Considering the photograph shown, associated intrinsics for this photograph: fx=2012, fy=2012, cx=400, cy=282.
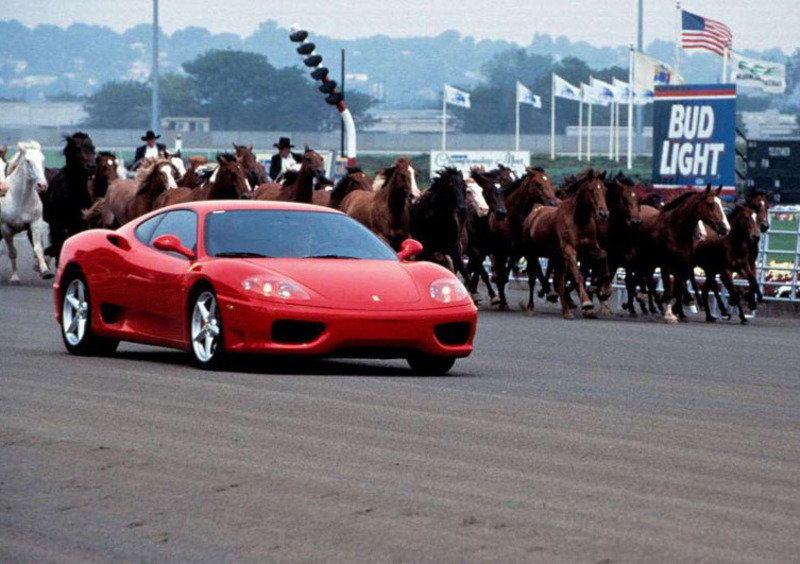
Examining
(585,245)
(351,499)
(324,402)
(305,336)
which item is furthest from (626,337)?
(351,499)

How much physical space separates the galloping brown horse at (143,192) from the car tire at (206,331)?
50.2 feet

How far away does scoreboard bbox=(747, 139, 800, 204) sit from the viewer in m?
45.7

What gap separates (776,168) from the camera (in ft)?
151

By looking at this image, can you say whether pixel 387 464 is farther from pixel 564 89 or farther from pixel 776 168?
pixel 564 89

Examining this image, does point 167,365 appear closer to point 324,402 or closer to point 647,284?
point 324,402

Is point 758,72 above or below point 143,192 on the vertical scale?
above

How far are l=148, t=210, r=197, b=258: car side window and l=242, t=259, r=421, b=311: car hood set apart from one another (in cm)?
87

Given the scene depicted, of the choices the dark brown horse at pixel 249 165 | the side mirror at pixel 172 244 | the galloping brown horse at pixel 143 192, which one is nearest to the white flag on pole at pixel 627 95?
the galloping brown horse at pixel 143 192

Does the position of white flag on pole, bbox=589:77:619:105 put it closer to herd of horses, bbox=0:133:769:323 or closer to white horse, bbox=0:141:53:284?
herd of horses, bbox=0:133:769:323

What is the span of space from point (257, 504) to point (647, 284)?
22443 mm

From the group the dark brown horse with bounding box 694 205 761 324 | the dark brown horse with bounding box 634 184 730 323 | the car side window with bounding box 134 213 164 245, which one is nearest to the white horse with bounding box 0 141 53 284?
the dark brown horse with bounding box 634 184 730 323

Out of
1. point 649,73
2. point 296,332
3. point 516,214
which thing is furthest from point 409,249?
point 649,73

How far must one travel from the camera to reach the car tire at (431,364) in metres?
15.5

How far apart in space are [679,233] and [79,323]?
48.2ft
